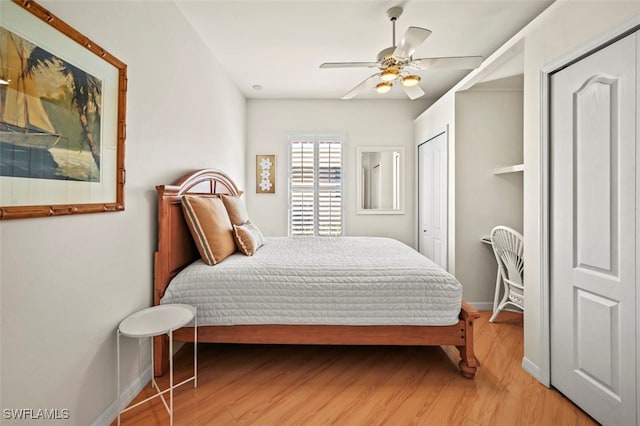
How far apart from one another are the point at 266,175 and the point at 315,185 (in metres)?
0.77

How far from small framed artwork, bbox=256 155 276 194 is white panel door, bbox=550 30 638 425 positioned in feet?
11.2

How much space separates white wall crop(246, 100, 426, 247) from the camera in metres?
4.45

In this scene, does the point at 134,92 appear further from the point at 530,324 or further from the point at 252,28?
the point at 530,324

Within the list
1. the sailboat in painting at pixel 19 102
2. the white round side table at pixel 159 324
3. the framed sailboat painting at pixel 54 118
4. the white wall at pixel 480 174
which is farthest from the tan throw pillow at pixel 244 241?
the white wall at pixel 480 174

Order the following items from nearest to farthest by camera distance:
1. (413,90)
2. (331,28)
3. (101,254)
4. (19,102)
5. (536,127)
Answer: (19,102), (101,254), (536,127), (331,28), (413,90)

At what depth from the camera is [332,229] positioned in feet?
14.9

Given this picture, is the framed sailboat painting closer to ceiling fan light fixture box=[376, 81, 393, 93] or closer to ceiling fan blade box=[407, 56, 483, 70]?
ceiling fan light fixture box=[376, 81, 393, 93]

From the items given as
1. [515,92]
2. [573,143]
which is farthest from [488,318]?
[515,92]

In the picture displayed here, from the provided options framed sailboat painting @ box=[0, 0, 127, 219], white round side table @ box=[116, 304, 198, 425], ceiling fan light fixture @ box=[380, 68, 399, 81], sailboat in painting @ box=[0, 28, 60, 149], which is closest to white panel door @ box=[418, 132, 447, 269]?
ceiling fan light fixture @ box=[380, 68, 399, 81]

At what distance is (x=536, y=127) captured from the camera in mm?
2006

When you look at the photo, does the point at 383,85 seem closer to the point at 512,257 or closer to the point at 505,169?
the point at 505,169

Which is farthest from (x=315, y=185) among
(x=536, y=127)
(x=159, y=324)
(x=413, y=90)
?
(x=159, y=324)

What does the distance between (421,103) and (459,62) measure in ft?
7.67

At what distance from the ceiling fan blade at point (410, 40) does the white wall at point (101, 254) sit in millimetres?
1697
